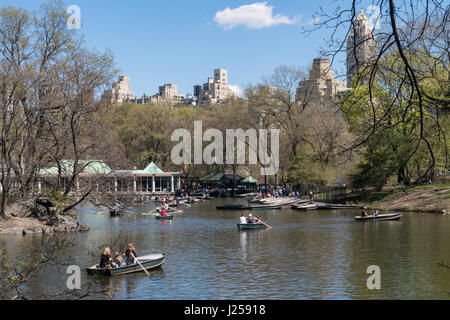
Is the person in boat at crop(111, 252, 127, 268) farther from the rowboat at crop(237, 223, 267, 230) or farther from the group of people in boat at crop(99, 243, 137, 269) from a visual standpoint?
the rowboat at crop(237, 223, 267, 230)

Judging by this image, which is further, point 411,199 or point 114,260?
point 411,199

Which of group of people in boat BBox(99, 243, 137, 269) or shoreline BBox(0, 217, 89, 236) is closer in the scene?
group of people in boat BBox(99, 243, 137, 269)

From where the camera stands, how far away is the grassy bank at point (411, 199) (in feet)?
153

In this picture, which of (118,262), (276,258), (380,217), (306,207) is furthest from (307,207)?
(118,262)

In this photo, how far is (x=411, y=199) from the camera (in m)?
49.8

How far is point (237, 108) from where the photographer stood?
268 feet

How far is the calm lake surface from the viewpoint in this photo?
19438 millimetres

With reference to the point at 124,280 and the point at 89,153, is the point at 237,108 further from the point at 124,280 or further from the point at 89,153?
the point at 124,280

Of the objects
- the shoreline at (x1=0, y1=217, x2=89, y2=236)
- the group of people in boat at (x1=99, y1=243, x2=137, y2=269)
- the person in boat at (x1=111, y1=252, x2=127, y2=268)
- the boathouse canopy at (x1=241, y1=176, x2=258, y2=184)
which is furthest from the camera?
the boathouse canopy at (x1=241, y1=176, x2=258, y2=184)

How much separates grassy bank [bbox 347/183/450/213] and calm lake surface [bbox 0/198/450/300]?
7.66 ft

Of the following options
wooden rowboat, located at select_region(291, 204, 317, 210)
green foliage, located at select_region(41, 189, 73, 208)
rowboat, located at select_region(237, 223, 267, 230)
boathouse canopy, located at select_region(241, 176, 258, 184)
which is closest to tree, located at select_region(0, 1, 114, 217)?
green foliage, located at select_region(41, 189, 73, 208)

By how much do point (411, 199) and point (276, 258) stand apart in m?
27.8

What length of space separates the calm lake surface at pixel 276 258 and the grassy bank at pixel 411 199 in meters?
2.33

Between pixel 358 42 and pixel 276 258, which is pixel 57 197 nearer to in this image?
pixel 276 258
